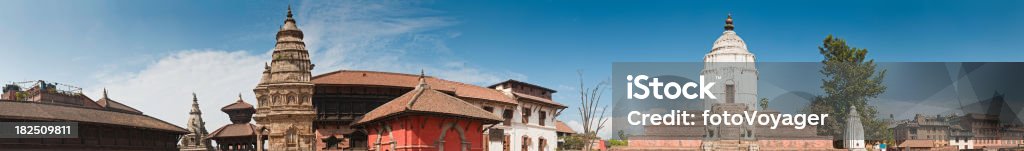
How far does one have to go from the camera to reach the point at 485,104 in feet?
155

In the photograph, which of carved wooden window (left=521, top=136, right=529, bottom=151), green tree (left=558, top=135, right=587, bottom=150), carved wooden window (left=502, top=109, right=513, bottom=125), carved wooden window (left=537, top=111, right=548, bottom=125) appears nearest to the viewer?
carved wooden window (left=502, top=109, right=513, bottom=125)

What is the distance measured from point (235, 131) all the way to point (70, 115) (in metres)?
9.11

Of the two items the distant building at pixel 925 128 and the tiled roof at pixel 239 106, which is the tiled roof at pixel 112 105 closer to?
the tiled roof at pixel 239 106

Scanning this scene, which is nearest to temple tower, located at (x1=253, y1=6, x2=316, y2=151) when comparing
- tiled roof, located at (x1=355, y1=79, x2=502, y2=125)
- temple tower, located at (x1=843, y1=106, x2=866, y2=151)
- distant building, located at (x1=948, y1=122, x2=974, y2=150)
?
tiled roof, located at (x1=355, y1=79, x2=502, y2=125)

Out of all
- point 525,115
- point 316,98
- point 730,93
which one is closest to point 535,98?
point 525,115

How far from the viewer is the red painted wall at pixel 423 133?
3294cm

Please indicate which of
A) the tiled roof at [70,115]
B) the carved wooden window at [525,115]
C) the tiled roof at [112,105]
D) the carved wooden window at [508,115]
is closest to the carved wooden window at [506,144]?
the carved wooden window at [508,115]

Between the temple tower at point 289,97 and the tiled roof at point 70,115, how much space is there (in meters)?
6.20

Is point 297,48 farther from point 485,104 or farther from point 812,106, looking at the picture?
point 812,106

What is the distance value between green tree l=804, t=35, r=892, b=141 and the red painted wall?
38522 mm

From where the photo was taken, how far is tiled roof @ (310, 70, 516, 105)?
4112cm

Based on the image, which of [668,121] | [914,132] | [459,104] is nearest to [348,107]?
[459,104]

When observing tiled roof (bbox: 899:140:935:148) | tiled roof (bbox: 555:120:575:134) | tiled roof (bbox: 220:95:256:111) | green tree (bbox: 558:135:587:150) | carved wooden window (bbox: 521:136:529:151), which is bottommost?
tiled roof (bbox: 899:140:935:148)

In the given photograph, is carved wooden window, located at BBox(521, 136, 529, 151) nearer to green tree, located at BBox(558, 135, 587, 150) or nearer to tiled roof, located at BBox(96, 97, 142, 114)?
green tree, located at BBox(558, 135, 587, 150)
